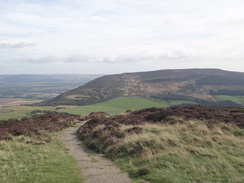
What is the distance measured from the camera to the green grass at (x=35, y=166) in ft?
29.3

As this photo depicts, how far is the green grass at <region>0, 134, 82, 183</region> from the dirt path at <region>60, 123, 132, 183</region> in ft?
1.50

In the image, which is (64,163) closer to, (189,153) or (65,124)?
(189,153)

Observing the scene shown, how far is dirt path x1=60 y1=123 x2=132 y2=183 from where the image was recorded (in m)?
8.90

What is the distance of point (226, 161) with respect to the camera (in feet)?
30.3

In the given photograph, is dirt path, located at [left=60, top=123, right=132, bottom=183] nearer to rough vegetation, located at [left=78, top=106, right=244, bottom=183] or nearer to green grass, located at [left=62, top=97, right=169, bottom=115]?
rough vegetation, located at [left=78, top=106, right=244, bottom=183]

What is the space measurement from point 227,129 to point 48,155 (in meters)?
12.8

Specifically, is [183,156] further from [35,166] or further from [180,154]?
[35,166]

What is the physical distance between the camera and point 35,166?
10.5 meters

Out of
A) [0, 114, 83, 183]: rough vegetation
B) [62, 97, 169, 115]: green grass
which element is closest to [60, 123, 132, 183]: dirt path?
[0, 114, 83, 183]: rough vegetation

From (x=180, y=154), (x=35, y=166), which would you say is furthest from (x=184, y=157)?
(x=35, y=166)

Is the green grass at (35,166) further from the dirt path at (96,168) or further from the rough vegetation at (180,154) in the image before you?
the rough vegetation at (180,154)

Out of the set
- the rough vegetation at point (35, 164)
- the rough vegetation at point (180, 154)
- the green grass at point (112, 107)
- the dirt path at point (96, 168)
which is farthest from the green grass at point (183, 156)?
the green grass at point (112, 107)

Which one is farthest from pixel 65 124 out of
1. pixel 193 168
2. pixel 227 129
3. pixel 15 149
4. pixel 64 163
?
pixel 193 168

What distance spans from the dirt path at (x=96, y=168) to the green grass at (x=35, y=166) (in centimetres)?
46
